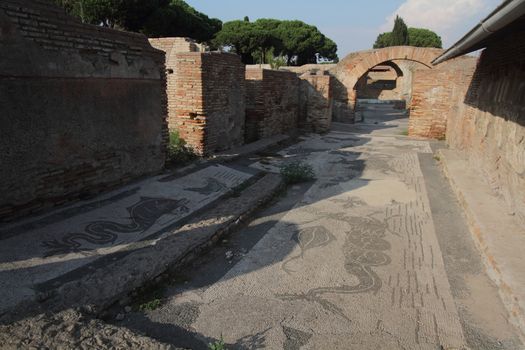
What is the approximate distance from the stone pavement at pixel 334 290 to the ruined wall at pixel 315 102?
24.0 ft

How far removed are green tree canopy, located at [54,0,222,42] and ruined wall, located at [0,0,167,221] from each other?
18196 millimetres

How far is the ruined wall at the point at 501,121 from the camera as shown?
4.68m

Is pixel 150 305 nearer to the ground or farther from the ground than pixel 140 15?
nearer to the ground

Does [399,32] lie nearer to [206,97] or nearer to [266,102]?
[266,102]

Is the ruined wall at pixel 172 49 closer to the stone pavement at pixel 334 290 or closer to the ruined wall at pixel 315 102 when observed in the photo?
the stone pavement at pixel 334 290

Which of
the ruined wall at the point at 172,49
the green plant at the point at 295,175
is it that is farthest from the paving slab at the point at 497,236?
the ruined wall at the point at 172,49

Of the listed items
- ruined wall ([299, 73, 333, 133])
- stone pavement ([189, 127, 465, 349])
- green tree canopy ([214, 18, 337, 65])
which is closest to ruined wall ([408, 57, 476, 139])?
ruined wall ([299, 73, 333, 133])

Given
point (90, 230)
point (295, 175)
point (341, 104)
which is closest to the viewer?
point (90, 230)

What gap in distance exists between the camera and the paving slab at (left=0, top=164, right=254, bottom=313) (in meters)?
3.00

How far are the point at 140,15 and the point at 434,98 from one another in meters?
19.4

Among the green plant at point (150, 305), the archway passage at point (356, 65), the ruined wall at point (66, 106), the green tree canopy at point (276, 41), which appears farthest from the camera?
the green tree canopy at point (276, 41)

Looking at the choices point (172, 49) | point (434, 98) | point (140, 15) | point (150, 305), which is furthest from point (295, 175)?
point (140, 15)

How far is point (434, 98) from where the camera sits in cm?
1189

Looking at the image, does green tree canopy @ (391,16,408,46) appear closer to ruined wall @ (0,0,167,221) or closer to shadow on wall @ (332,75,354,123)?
shadow on wall @ (332,75,354,123)
